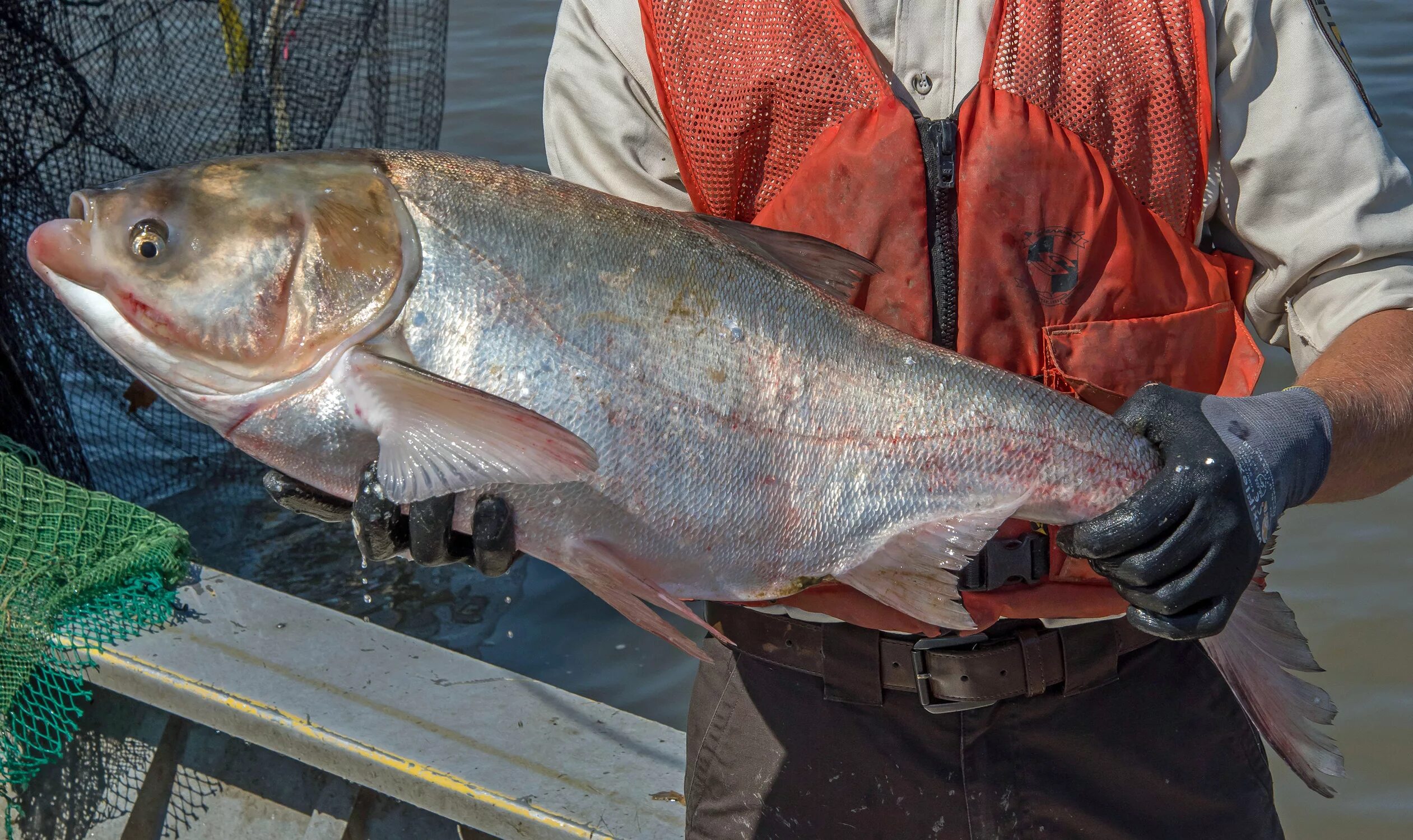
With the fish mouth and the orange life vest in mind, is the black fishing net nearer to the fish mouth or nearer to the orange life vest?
the fish mouth

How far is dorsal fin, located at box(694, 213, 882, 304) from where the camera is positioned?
1.85 meters

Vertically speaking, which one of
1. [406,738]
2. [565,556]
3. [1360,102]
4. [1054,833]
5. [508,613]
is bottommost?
[508,613]

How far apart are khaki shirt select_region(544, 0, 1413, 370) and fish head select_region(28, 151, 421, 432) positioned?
1.91 ft

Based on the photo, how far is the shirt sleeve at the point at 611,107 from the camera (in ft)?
6.88

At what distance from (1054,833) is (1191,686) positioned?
354mm

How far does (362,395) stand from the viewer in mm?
1651

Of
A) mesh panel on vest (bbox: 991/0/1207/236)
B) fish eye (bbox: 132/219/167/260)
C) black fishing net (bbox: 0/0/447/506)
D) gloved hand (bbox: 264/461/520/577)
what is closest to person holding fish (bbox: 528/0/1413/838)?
mesh panel on vest (bbox: 991/0/1207/236)

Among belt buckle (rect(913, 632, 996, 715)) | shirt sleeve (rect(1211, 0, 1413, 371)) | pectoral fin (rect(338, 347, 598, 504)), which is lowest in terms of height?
belt buckle (rect(913, 632, 996, 715))

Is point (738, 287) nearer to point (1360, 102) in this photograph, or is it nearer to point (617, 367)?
point (617, 367)

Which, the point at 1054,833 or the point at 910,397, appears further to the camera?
the point at 1054,833

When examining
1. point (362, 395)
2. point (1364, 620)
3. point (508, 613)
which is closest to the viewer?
point (362, 395)

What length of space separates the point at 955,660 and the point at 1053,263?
0.67m

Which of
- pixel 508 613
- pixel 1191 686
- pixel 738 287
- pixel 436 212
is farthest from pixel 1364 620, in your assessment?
pixel 436 212

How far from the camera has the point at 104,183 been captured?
257 centimetres
